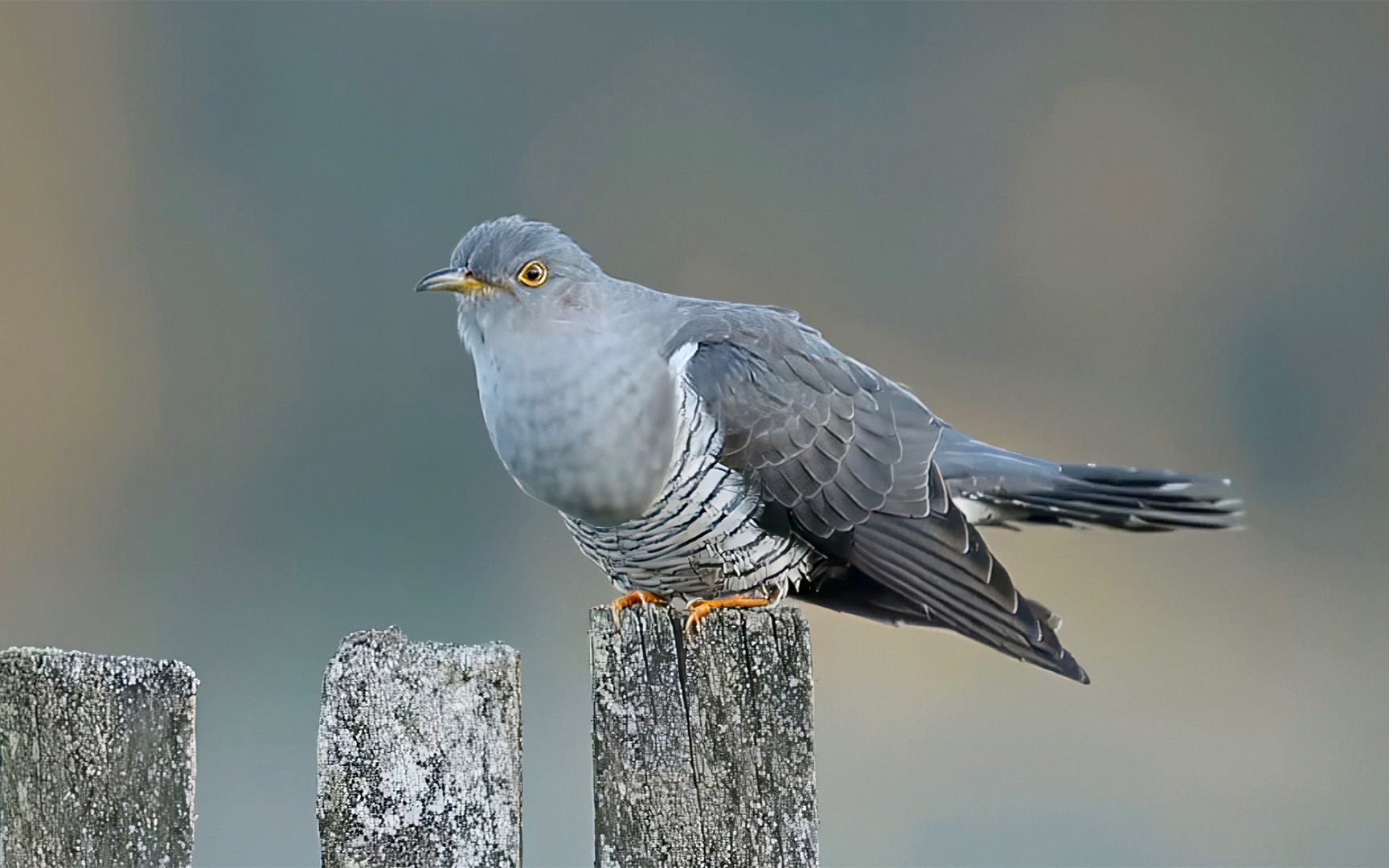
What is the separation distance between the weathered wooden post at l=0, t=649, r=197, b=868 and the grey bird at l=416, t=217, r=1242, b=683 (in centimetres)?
79

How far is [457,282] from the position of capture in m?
2.09

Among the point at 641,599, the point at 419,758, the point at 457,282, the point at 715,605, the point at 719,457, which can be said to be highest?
the point at 457,282

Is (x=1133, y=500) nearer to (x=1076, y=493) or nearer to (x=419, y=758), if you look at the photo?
(x=1076, y=493)

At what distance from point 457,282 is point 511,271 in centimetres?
8

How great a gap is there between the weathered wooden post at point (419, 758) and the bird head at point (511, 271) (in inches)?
35.3

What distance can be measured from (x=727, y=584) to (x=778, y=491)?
17 cm

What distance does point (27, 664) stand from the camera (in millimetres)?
1227

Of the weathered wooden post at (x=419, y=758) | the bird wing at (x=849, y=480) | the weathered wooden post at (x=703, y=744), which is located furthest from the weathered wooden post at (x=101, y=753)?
the bird wing at (x=849, y=480)

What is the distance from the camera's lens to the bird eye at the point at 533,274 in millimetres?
2084

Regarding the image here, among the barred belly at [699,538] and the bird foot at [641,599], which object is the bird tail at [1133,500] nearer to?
the barred belly at [699,538]

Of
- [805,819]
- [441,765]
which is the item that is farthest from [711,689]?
[441,765]

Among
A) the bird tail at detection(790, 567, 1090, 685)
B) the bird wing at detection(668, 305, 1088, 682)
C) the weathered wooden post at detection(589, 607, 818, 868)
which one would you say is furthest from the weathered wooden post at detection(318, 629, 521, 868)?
the bird tail at detection(790, 567, 1090, 685)

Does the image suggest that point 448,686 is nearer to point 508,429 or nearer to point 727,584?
point 508,429

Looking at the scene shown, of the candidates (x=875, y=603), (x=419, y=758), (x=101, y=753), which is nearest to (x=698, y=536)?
(x=875, y=603)
